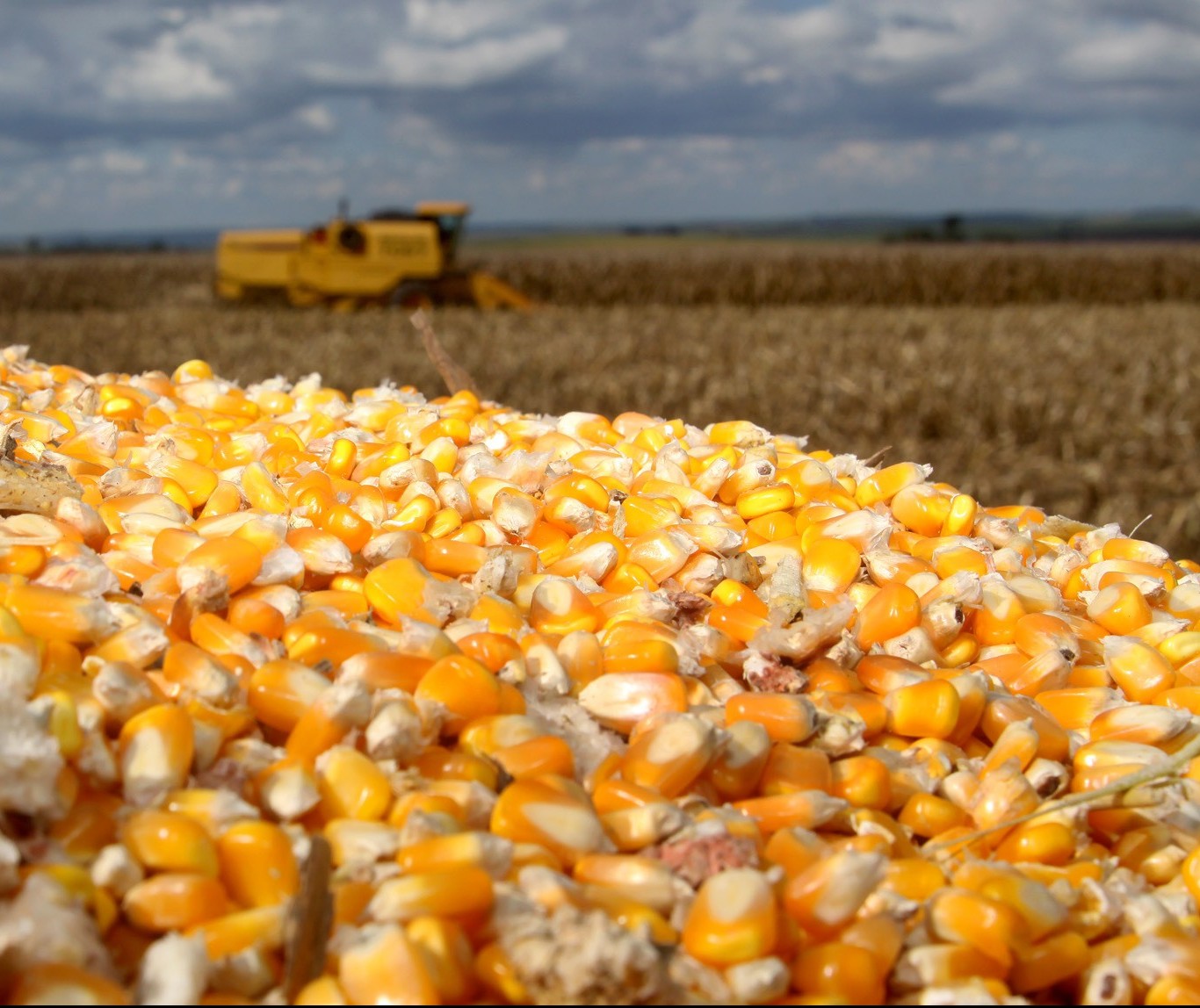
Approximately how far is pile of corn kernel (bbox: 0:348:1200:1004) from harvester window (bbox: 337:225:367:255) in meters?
14.1

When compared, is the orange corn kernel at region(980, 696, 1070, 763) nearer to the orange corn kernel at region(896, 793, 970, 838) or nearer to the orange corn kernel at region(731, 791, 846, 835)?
the orange corn kernel at region(896, 793, 970, 838)

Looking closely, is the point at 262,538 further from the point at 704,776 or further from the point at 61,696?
the point at 704,776

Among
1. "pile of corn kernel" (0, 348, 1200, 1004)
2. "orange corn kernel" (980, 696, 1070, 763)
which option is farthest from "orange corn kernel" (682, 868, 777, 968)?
"orange corn kernel" (980, 696, 1070, 763)

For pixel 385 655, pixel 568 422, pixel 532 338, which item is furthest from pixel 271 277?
pixel 385 655

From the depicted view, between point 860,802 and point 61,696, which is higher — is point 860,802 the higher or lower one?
the lower one

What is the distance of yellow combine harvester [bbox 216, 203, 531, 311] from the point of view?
1530 cm

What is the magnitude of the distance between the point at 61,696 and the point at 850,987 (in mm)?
831

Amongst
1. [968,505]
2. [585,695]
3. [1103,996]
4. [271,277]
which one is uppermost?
[271,277]

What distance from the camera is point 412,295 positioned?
51.0 feet

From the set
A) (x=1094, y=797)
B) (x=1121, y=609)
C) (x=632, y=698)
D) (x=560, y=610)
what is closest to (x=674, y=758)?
(x=632, y=698)

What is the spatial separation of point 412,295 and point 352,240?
46.2 inches

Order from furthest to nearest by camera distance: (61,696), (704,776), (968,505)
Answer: (968,505) → (704,776) → (61,696)

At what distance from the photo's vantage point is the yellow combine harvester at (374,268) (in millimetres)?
15297

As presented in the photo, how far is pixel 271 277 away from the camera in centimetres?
1599
